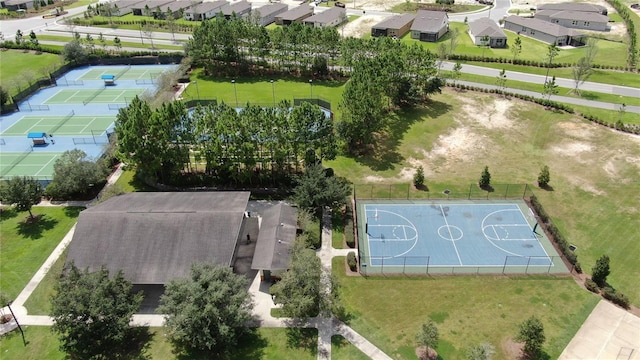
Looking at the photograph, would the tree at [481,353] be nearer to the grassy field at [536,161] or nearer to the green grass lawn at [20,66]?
the grassy field at [536,161]

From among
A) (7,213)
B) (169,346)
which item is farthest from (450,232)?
(7,213)

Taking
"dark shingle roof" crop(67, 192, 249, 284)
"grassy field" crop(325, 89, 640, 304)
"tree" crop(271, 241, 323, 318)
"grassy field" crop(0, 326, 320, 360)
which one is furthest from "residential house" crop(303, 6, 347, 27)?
"grassy field" crop(0, 326, 320, 360)

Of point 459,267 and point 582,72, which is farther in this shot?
point 582,72

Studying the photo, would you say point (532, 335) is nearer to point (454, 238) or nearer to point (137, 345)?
point (454, 238)

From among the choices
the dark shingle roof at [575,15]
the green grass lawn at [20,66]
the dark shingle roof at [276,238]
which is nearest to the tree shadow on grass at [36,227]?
the dark shingle roof at [276,238]

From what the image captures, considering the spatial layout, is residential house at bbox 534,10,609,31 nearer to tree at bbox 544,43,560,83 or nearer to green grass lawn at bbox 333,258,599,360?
tree at bbox 544,43,560,83

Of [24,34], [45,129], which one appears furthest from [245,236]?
[24,34]
